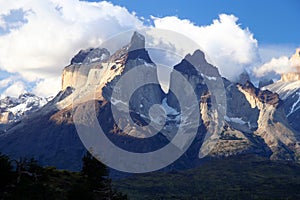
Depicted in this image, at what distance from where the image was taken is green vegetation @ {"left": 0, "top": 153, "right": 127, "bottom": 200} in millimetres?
58600

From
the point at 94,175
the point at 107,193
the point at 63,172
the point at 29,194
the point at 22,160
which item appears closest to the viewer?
the point at 29,194

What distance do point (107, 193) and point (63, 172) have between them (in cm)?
1687

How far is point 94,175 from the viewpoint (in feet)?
258

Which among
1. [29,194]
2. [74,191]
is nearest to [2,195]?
[29,194]

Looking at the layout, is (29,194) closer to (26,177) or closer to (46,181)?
(26,177)

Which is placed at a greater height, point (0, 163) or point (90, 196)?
point (0, 163)

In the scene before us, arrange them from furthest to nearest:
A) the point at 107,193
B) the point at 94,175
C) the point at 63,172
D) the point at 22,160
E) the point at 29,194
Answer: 1. the point at 63,172
2. the point at 94,175
3. the point at 107,193
4. the point at 22,160
5. the point at 29,194

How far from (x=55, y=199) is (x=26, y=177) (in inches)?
206

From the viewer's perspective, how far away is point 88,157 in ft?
267

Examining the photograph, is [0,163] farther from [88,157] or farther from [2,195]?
[88,157]

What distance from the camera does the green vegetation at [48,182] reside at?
5860 centimetres

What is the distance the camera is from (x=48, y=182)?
72.9 meters

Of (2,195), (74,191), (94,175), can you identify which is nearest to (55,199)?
(74,191)

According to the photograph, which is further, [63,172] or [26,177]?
[63,172]
